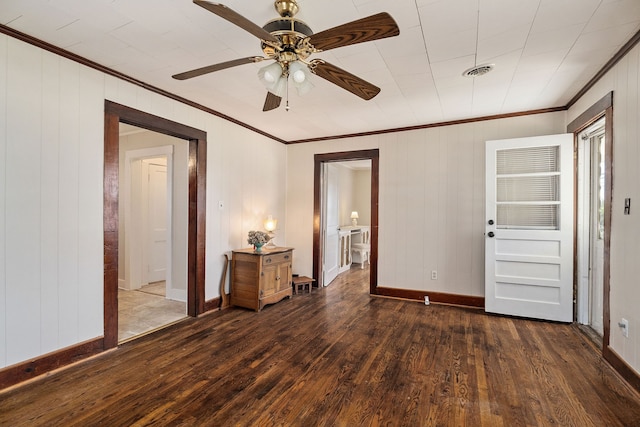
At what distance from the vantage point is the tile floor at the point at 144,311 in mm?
3154

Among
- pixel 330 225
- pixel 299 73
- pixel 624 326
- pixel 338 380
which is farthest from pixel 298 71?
pixel 330 225

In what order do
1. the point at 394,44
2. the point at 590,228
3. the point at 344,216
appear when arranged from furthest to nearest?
the point at 344,216, the point at 590,228, the point at 394,44

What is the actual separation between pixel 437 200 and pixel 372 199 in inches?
35.8

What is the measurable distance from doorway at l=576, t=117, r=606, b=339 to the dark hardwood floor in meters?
0.33

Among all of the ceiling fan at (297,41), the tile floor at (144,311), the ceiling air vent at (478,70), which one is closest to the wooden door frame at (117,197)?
the tile floor at (144,311)

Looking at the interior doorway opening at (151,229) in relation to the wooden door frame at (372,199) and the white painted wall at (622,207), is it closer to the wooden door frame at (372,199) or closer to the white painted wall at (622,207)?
the wooden door frame at (372,199)

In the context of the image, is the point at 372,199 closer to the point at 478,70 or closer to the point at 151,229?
the point at 478,70

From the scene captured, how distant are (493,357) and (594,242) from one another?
1792mm

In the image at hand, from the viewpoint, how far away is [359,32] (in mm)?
1467

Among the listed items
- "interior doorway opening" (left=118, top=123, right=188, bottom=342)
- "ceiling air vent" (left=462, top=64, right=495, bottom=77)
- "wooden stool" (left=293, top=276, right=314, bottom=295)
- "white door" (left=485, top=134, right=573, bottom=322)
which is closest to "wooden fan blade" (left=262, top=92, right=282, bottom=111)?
"ceiling air vent" (left=462, top=64, right=495, bottom=77)

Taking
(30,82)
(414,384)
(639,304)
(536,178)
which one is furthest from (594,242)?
(30,82)

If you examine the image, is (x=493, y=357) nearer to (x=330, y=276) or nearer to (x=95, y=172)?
(x=330, y=276)

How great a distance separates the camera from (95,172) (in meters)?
2.56

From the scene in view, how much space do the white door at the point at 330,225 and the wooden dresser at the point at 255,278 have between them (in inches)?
47.7
